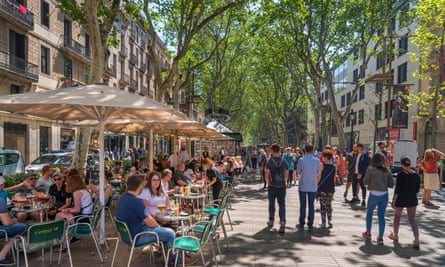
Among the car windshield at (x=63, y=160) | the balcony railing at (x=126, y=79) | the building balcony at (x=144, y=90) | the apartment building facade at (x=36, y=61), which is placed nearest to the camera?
the car windshield at (x=63, y=160)

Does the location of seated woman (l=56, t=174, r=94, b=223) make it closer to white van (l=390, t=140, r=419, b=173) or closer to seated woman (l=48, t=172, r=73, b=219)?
seated woman (l=48, t=172, r=73, b=219)

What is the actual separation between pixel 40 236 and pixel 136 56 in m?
42.5

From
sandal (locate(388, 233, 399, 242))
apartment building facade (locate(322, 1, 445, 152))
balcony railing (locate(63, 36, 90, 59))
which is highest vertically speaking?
balcony railing (locate(63, 36, 90, 59))

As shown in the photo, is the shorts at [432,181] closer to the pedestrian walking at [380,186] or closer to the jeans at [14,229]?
the pedestrian walking at [380,186]

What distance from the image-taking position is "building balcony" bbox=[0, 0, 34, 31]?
64.8 feet

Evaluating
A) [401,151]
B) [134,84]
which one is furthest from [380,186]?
[134,84]

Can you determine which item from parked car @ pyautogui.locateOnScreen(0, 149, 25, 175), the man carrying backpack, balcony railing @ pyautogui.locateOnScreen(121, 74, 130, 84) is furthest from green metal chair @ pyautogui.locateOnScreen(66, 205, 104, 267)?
balcony railing @ pyautogui.locateOnScreen(121, 74, 130, 84)

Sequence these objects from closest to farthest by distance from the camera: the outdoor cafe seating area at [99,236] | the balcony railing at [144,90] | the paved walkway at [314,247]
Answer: the outdoor cafe seating area at [99,236] → the paved walkway at [314,247] → the balcony railing at [144,90]

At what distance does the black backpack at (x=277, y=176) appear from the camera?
7.10 meters

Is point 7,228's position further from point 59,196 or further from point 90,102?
point 90,102

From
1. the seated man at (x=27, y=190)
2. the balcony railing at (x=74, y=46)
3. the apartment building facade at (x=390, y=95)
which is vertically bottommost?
the seated man at (x=27, y=190)

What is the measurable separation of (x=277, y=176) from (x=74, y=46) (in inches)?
984

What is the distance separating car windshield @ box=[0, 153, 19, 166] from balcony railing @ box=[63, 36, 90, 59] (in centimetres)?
1533

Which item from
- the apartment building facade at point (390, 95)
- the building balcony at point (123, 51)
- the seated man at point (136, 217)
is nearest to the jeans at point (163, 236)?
the seated man at point (136, 217)
